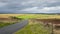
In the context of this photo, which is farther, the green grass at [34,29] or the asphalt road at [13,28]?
the green grass at [34,29]

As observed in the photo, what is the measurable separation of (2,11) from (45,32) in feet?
2.81

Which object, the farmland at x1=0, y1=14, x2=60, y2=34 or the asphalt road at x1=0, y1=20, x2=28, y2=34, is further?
the farmland at x1=0, y1=14, x2=60, y2=34

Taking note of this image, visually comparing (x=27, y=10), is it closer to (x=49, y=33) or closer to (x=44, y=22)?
(x=44, y=22)

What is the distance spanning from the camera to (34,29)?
9.03 feet

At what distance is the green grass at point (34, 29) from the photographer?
8.82 feet

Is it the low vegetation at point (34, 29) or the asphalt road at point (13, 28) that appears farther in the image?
the low vegetation at point (34, 29)

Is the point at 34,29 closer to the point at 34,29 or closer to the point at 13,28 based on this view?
the point at 34,29

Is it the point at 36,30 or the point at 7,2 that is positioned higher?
the point at 7,2

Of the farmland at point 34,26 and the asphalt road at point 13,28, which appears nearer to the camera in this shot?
the asphalt road at point 13,28

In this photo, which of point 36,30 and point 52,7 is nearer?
point 36,30

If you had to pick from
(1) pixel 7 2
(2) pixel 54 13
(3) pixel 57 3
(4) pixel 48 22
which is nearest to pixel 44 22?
(4) pixel 48 22

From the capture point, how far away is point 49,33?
9.16ft

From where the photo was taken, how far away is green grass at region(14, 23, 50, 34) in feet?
8.82

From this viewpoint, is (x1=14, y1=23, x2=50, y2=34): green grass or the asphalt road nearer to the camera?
the asphalt road
